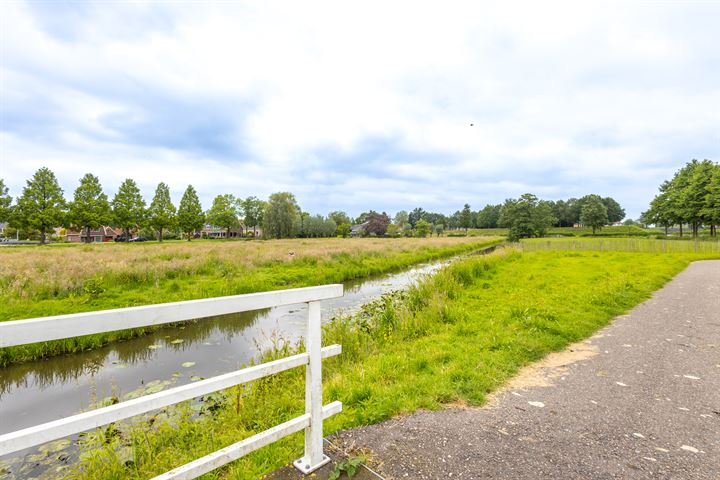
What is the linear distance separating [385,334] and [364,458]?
5.22m

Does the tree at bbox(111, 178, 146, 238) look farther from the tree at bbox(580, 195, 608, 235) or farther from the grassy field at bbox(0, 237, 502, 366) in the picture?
the tree at bbox(580, 195, 608, 235)

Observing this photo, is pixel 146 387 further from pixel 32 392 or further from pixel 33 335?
pixel 33 335

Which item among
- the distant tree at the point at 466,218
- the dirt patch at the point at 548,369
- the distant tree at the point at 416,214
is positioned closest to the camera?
→ the dirt patch at the point at 548,369

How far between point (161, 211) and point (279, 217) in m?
21.0

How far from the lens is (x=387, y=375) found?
201 inches

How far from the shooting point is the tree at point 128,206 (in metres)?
54.6

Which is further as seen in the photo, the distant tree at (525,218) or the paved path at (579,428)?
the distant tree at (525,218)

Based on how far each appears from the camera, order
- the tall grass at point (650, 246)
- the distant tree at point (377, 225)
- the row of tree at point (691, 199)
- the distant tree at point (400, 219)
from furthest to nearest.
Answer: the distant tree at point (400, 219) < the distant tree at point (377, 225) < the row of tree at point (691, 199) < the tall grass at point (650, 246)

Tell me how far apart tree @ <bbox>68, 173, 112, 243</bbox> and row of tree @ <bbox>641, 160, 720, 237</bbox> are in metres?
81.3

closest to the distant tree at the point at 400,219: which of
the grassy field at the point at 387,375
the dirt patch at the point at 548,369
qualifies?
the grassy field at the point at 387,375

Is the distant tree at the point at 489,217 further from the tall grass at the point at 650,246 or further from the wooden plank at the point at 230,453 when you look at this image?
the wooden plank at the point at 230,453

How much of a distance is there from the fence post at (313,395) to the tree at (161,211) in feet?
221

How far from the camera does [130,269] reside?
14.5m

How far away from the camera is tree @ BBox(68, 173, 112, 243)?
4894cm
